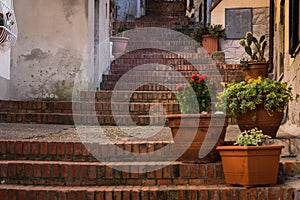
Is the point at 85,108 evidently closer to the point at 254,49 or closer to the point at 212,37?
the point at 254,49

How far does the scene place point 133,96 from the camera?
6.03 metres

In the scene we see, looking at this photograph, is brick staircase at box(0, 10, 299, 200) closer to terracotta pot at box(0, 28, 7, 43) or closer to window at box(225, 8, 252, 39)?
terracotta pot at box(0, 28, 7, 43)

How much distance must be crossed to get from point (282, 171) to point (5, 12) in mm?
3403

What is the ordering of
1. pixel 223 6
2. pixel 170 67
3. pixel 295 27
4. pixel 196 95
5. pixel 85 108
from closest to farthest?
pixel 196 95
pixel 295 27
pixel 85 108
pixel 170 67
pixel 223 6

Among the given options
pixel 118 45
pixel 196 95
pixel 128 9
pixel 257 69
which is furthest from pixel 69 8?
pixel 128 9

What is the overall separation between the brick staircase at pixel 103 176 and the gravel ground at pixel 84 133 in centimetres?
26

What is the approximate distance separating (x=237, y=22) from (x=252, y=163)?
5934 millimetres

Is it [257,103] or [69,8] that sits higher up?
A: [69,8]

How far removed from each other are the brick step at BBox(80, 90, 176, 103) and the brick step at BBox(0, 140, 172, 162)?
7.72ft

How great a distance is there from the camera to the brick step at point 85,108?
5570mm

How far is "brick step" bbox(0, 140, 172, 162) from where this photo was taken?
11.8 feet

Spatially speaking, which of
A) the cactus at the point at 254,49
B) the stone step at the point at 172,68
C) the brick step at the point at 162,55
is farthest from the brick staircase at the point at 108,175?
the brick step at the point at 162,55

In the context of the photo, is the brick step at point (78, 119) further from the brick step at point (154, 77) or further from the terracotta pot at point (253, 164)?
the terracotta pot at point (253, 164)

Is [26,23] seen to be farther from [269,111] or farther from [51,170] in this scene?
[269,111]
